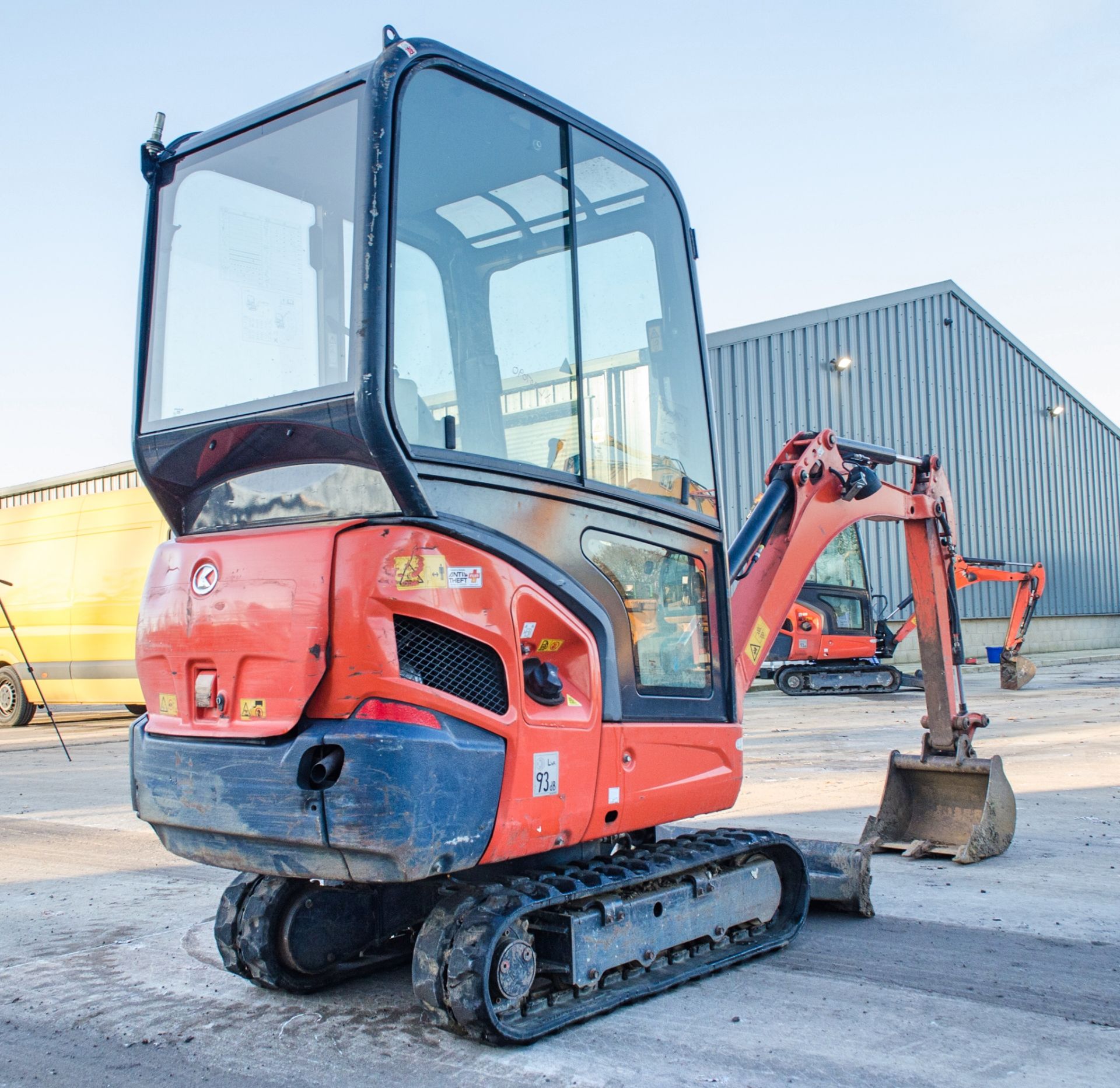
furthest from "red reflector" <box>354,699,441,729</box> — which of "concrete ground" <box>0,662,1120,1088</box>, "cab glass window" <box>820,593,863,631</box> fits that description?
"cab glass window" <box>820,593,863,631</box>

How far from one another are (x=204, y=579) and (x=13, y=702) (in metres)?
16.3

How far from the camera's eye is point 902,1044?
3.68 m

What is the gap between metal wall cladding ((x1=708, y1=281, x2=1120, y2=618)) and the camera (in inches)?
1066

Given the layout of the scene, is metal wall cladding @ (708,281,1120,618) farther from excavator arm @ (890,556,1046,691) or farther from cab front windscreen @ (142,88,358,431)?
cab front windscreen @ (142,88,358,431)

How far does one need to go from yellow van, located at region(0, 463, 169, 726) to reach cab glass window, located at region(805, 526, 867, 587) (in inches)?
468

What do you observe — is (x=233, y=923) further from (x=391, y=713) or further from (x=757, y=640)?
(x=757, y=640)

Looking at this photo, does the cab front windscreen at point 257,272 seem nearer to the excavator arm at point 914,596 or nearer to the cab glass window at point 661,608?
the cab glass window at point 661,608

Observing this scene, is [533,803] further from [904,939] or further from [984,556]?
[984,556]

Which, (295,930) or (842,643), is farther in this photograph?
(842,643)

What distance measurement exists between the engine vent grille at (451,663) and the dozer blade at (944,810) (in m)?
3.67

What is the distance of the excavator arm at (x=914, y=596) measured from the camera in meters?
5.91

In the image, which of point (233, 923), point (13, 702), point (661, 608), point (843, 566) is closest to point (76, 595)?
point (13, 702)

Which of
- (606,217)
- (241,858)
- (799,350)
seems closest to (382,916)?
(241,858)

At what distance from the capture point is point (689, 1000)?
416 cm
